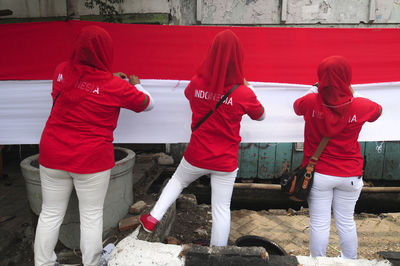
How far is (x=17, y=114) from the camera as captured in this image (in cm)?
305

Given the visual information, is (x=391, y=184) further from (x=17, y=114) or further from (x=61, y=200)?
(x=17, y=114)

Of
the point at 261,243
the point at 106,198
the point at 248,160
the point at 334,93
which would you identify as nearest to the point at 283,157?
the point at 248,160

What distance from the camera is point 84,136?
2131 millimetres

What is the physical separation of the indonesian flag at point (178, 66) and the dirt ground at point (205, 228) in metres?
1.16

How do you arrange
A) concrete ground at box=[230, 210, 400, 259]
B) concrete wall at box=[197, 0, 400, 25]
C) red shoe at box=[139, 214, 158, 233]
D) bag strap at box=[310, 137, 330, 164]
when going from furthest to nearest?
1. concrete wall at box=[197, 0, 400, 25]
2. concrete ground at box=[230, 210, 400, 259]
3. red shoe at box=[139, 214, 158, 233]
4. bag strap at box=[310, 137, 330, 164]

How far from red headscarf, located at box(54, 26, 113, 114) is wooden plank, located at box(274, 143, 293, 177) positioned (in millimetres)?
4000

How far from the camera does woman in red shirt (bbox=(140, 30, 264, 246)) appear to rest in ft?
7.06

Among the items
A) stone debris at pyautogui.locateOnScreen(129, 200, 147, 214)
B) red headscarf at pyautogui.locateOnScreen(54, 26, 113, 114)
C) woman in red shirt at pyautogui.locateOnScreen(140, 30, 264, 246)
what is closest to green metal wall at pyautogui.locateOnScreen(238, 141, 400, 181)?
stone debris at pyautogui.locateOnScreen(129, 200, 147, 214)

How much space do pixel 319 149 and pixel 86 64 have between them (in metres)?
1.96

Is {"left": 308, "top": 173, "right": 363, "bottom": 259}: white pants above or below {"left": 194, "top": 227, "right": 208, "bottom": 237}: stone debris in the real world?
above

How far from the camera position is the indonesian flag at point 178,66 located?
2895 mm

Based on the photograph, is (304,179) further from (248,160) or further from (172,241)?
(248,160)

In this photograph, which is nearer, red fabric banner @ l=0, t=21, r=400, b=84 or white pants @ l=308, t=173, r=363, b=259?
white pants @ l=308, t=173, r=363, b=259

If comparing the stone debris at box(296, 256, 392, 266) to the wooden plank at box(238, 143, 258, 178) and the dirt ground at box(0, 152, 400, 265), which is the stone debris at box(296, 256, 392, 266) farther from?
the wooden plank at box(238, 143, 258, 178)
